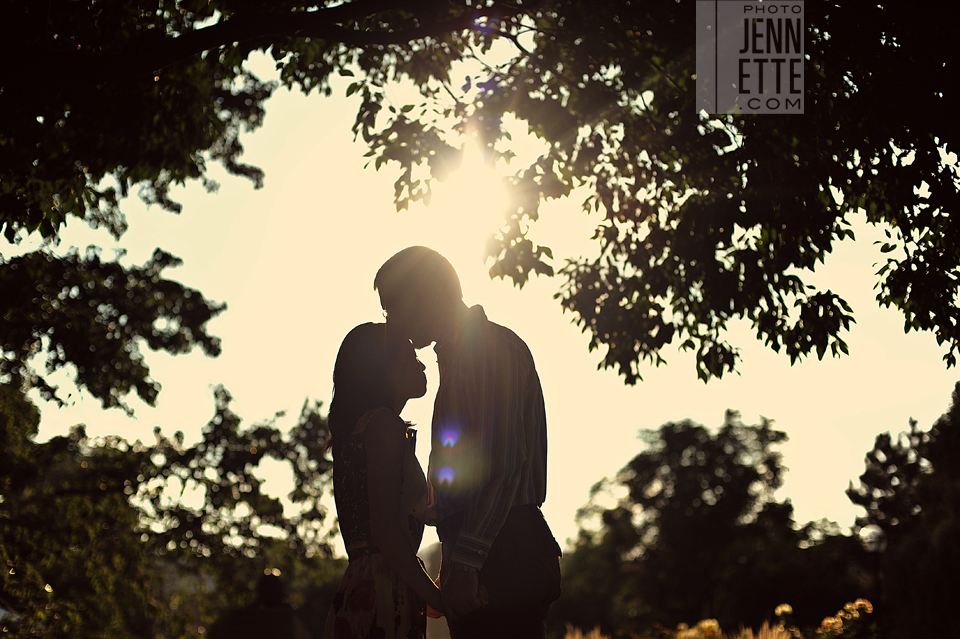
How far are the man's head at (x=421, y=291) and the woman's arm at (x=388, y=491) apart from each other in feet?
1.33

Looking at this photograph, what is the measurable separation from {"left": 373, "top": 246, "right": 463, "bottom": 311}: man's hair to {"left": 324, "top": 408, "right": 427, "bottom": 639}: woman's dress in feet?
1.66

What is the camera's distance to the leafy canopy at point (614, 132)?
5.94 metres

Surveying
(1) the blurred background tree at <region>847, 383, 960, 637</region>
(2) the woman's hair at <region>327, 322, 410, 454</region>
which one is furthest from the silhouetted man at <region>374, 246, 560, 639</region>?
(1) the blurred background tree at <region>847, 383, 960, 637</region>

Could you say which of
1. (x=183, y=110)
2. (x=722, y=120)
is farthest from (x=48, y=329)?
(x=722, y=120)

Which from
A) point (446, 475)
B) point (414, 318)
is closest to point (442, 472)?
point (446, 475)

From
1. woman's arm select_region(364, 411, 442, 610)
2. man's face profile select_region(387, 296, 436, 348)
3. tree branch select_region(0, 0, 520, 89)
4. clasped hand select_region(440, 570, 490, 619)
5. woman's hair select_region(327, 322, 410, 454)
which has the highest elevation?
tree branch select_region(0, 0, 520, 89)

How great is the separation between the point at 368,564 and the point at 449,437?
2.60ft

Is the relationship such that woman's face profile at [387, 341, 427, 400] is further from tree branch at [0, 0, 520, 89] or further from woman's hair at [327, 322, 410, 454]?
tree branch at [0, 0, 520, 89]

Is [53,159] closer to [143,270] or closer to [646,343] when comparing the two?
[646,343]

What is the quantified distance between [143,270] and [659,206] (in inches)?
421

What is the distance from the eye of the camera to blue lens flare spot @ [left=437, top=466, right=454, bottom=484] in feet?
9.11

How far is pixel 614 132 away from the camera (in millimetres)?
8625

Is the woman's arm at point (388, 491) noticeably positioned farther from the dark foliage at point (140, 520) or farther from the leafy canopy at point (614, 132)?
the dark foliage at point (140, 520)

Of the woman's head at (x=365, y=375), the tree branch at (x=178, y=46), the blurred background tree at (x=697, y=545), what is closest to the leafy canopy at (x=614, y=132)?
the tree branch at (x=178, y=46)
